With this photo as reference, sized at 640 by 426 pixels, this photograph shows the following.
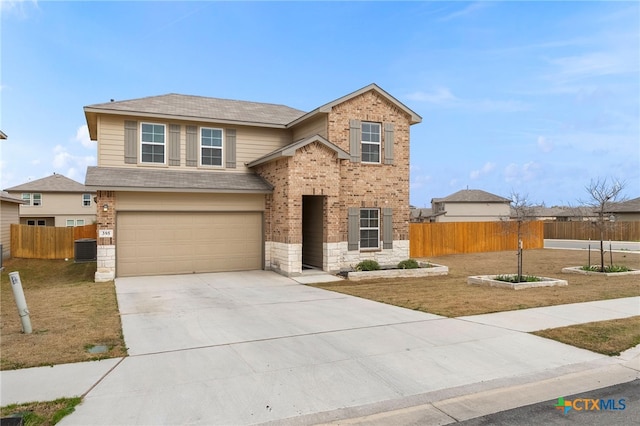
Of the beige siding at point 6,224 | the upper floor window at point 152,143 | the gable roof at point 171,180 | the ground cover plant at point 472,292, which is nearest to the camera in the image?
the ground cover plant at point 472,292

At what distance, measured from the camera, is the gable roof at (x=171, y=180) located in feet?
46.9

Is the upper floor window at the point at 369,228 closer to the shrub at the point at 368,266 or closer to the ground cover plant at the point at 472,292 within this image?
the shrub at the point at 368,266

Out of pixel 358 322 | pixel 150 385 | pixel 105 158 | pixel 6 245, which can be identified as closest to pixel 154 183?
pixel 105 158

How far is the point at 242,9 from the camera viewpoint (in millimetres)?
15352

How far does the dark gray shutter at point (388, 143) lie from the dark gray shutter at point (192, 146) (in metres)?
7.37

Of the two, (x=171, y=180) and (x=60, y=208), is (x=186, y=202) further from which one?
(x=60, y=208)

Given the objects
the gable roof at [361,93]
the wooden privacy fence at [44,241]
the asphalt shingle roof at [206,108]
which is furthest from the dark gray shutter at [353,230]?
the wooden privacy fence at [44,241]

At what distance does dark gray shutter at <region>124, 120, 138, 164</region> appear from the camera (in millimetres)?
15734

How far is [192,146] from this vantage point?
54.6 feet

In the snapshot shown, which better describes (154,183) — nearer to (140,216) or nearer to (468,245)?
(140,216)

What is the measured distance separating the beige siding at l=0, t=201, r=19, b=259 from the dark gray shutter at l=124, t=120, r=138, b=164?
10.2 metres

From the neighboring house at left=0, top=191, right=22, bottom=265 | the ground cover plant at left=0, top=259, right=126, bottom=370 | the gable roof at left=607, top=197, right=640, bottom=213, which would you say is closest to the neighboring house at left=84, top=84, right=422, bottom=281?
the ground cover plant at left=0, top=259, right=126, bottom=370

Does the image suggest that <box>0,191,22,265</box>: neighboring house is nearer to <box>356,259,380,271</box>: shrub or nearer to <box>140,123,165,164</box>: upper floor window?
<box>140,123,165,164</box>: upper floor window

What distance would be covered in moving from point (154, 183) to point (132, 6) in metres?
5.65
